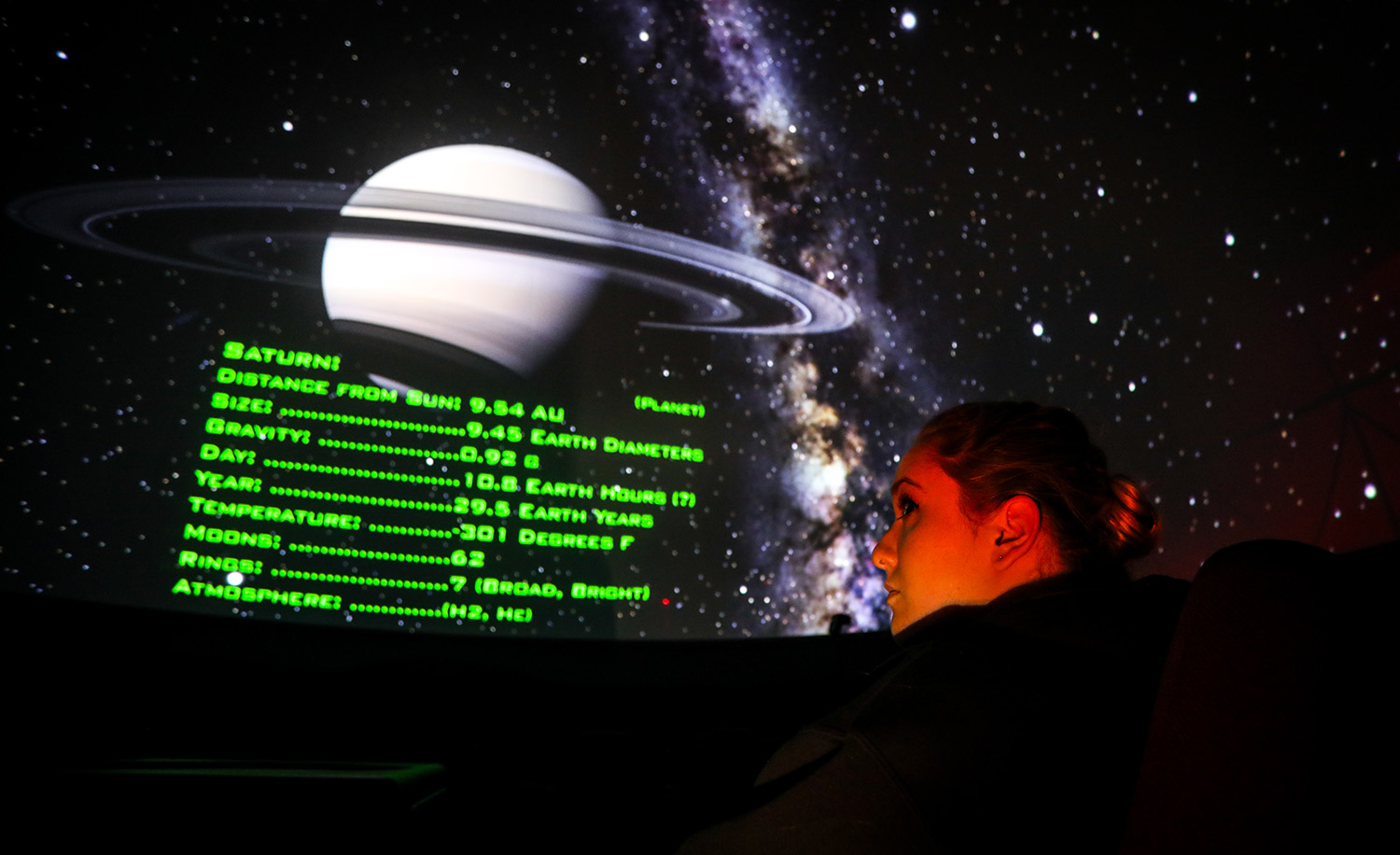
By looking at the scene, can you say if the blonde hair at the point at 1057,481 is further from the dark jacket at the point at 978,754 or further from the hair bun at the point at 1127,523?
the dark jacket at the point at 978,754

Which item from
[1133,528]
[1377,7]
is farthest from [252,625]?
[1377,7]

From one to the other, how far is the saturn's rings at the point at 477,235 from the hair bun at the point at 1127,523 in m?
3.09

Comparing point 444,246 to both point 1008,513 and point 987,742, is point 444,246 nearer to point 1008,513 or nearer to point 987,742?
point 1008,513

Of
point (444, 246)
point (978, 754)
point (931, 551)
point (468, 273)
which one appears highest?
point (444, 246)

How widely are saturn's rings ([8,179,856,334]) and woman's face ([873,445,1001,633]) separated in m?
2.96

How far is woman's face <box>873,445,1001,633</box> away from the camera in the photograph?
1002mm

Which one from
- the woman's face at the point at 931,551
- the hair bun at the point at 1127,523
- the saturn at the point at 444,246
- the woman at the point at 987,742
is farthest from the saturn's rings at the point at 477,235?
the woman at the point at 987,742

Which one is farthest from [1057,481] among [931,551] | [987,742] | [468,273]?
[468,273]

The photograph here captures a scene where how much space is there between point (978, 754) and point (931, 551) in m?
0.42

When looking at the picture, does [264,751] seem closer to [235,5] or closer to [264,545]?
[264,545]

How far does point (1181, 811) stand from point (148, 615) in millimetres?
3580

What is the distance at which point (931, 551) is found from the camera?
1.04 meters

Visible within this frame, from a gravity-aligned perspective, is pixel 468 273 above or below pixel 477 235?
below

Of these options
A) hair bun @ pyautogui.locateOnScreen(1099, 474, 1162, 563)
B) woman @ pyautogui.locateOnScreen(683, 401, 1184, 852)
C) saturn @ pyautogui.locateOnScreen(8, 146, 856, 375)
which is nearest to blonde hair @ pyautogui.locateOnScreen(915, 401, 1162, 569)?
hair bun @ pyautogui.locateOnScreen(1099, 474, 1162, 563)
